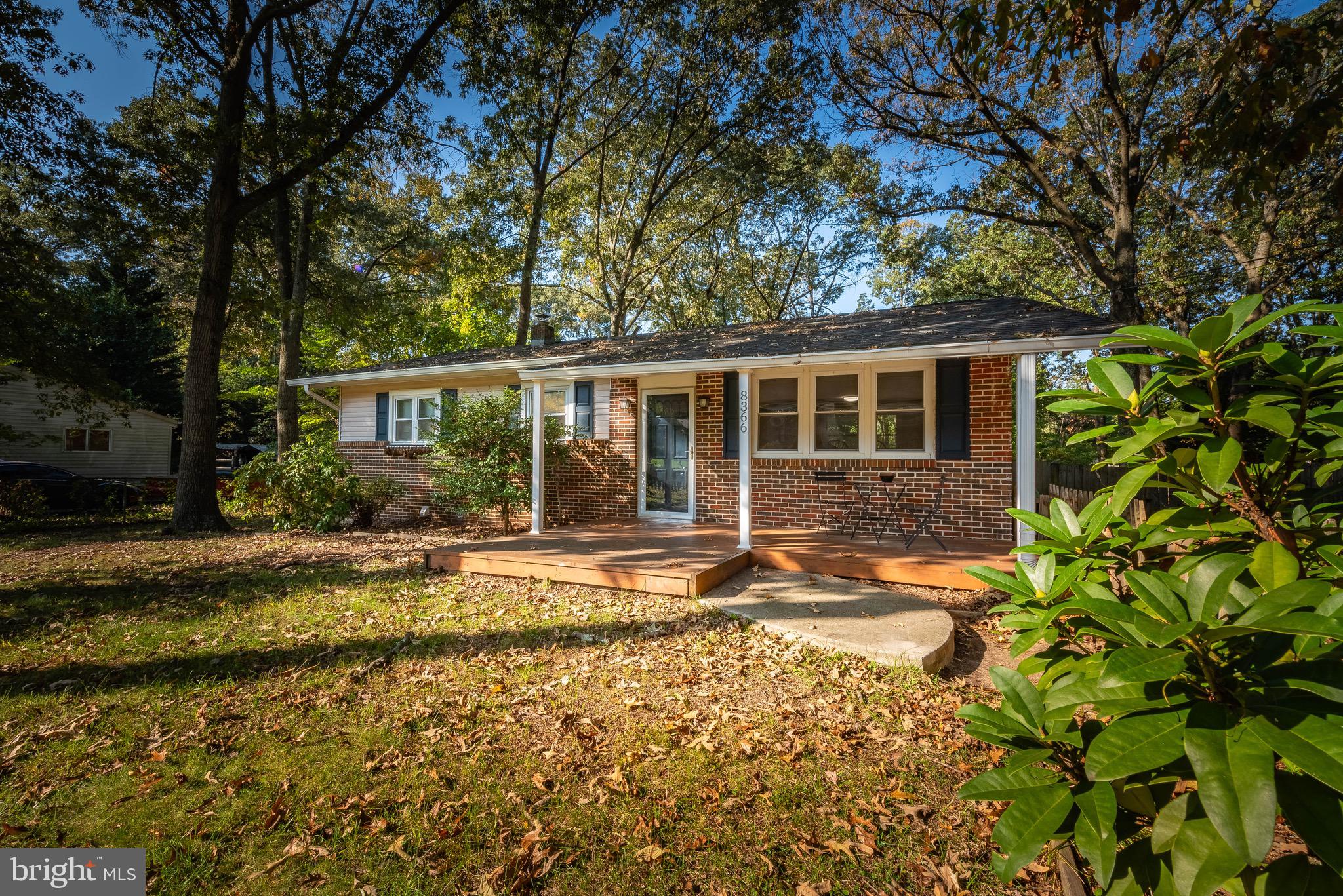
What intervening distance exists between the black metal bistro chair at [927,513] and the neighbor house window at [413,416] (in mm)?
9597

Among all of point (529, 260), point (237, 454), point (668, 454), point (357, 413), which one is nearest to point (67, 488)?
point (357, 413)

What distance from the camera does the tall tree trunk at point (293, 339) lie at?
14227 millimetres

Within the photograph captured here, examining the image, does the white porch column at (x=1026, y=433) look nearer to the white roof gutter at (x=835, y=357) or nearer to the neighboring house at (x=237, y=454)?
the white roof gutter at (x=835, y=357)

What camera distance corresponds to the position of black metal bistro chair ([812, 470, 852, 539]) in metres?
8.41

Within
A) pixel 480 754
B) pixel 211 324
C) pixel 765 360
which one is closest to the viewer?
pixel 480 754

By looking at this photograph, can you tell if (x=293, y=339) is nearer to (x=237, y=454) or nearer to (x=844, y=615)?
(x=237, y=454)

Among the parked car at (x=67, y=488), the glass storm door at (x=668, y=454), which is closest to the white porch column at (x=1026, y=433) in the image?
the glass storm door at (x=668, y=454)

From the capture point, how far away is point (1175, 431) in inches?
43.9

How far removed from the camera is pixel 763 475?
9.05 metres

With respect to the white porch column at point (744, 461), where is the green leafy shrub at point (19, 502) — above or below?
below

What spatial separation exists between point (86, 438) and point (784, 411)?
2541 centimetres

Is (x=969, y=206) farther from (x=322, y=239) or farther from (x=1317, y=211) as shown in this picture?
(x=322, y=239)

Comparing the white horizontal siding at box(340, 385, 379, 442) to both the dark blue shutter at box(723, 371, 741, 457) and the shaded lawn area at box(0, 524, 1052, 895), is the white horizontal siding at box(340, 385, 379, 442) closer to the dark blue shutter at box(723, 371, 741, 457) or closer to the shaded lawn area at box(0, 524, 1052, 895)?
the shaded lawn area at box(0, 524, 1052, 895)

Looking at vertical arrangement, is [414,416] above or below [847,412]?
above
